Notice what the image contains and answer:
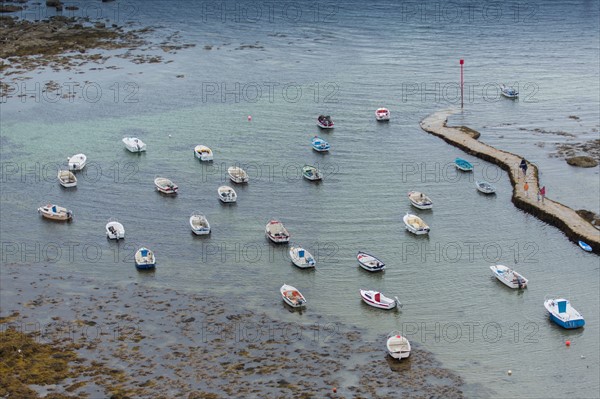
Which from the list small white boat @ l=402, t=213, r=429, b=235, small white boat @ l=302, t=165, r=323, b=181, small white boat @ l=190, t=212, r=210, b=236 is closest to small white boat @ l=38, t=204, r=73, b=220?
small white boat @ l=190, t=212, r=210, b=236

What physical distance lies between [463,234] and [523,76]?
49.7 metres

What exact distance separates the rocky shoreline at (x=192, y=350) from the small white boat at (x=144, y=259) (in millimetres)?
2282

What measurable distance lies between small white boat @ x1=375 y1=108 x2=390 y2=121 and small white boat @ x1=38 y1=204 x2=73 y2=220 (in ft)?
123

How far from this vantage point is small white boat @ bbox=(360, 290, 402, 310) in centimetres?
6975

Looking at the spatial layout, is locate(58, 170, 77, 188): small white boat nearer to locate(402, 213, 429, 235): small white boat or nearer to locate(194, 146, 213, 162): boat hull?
locate(194, 146, 213, 162): boat hull

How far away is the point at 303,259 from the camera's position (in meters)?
76.0

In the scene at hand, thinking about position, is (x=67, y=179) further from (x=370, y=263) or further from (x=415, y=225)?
(x=415, y=225)

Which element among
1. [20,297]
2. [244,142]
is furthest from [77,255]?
[244,142]

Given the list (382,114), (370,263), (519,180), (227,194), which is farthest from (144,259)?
(382,114)

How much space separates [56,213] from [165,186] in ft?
34.3

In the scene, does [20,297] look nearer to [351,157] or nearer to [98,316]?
[98,316]

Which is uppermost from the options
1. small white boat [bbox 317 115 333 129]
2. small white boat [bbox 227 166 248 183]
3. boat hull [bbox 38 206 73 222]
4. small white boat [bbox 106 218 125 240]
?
small white boat [bbox 317 115 333 129]

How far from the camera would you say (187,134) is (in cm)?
10706

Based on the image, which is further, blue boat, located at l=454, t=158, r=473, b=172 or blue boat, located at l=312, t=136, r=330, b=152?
blue boat, located at l=312, t=136, r=330, b=152
